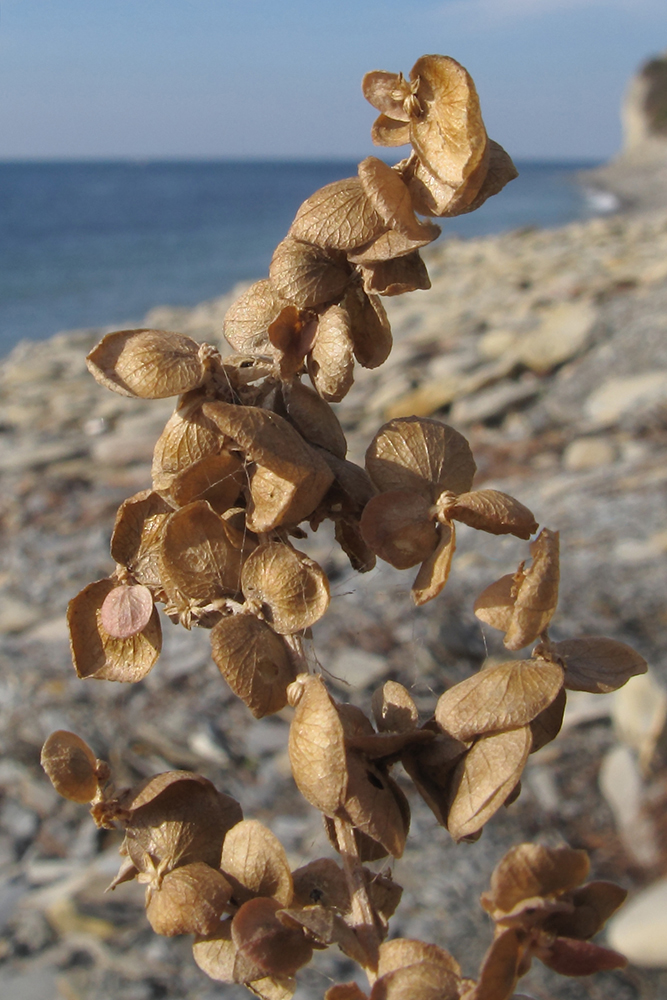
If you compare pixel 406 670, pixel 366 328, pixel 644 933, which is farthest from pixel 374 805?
pixel 406 670

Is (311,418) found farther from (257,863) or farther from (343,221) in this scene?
(257,863)

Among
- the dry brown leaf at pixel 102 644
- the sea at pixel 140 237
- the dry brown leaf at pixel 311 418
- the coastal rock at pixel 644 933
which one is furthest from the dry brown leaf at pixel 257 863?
the sea at pixel 140 237

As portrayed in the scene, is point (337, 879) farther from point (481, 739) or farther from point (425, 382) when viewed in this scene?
point (425, 382)

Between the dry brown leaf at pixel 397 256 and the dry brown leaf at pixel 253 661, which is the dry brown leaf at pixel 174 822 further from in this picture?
the dry brown leaf at pixel 397 256

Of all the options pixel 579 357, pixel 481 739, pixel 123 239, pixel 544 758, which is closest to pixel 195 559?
pixel 481 739

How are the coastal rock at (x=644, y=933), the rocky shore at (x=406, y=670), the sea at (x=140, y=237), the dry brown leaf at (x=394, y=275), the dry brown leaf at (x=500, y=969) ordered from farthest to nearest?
the sea at (x=140, y=237), the rocky shore at (x=406, y=670), the coastal rock at (x=644, y=933), the dry brown leaf at (x=394, y=275), the dry brown leaf at (x=500, y=969)

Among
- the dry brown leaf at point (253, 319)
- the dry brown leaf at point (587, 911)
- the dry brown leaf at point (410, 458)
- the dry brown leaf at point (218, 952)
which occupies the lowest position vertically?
the dry brown leaf at point (218, 952)
